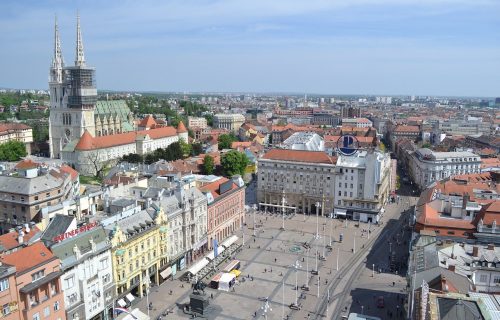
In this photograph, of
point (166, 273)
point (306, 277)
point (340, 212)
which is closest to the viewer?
point (166, 273)

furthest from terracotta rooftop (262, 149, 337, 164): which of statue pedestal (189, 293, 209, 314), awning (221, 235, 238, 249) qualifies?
statue pedestal (189, 293, 209, 314)

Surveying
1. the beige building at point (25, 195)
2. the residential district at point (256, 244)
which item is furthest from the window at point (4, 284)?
the beige building at point (25, 195)

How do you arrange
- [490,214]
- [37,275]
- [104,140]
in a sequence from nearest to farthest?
[37,275] < [490,214] < [104,140]

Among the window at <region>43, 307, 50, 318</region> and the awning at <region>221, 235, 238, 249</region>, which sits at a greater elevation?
the window at <region>43, 307, 50, 318</region>

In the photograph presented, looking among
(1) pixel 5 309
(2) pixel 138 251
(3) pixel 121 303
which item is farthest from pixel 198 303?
(1) pixel 5 309

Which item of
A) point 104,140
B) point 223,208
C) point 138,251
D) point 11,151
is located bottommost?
point 223,208

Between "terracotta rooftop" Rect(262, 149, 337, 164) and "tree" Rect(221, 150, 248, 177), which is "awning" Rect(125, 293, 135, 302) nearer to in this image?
"terracotta rooftop" Rect(262, 149, 337, 164)

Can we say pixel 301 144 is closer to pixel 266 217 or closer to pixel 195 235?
pixel 266 217

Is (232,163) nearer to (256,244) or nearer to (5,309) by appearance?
(256,244)
